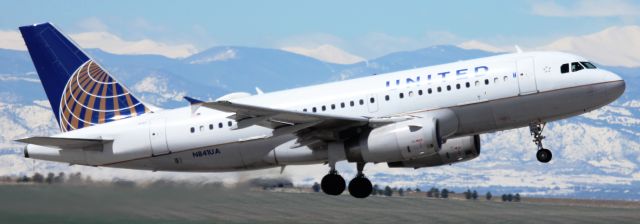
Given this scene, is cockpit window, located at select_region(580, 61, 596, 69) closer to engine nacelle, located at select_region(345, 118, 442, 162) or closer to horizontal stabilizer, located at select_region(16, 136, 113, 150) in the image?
engine nacelle, located at select_region(345, 118, 442, 162)

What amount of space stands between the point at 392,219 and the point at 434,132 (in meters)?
60.7

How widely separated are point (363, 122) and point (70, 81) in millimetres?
14363

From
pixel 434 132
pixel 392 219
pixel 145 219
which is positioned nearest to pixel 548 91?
pixel 434 132

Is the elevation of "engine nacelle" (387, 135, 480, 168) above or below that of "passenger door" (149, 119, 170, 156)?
below

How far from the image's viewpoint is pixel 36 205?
60.9 m

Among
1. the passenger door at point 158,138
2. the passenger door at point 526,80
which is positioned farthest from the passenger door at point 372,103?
the passenger door at point 158,138

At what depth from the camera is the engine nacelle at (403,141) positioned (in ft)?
149

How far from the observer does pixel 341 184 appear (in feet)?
158

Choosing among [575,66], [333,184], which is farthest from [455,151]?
[575,66]

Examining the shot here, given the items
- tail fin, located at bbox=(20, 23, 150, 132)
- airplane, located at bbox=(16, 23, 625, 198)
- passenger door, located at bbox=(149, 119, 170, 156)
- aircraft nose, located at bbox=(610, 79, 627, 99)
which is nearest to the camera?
airplane, located at bbox=(16, 23, 625, 198)

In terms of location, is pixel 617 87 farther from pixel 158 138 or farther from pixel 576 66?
pixel 158 138

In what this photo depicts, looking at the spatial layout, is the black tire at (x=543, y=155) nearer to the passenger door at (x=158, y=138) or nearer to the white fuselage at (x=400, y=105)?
the white fuselage at (x=400, y=105)

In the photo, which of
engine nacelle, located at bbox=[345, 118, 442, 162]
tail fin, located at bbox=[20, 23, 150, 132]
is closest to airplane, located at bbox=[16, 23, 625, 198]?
engine nacelle, located at bbox=[345, 118, 442, 162]

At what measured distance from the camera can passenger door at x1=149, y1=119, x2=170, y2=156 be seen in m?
49.6
